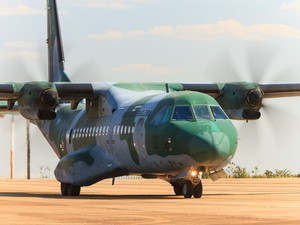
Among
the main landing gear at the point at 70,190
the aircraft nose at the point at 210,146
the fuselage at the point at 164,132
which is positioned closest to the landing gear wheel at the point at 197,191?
the fuselage at the point at 164,132

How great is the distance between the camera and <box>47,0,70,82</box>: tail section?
1610 inches

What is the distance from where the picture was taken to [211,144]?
993 inches

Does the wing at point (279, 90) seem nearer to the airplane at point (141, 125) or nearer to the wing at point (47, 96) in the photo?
the airplane at point (141, 125)

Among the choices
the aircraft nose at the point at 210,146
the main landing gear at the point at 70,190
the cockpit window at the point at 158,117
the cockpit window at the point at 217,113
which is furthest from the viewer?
the main landing gear at the point at 70,190

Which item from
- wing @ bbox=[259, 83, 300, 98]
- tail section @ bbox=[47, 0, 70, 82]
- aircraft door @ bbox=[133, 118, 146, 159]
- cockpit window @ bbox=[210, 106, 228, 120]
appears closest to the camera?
cockpit window @ bbox=[210, 106, 228, 120]

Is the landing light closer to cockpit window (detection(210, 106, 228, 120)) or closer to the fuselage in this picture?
the fuselage

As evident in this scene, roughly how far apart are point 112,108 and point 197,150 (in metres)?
6.85

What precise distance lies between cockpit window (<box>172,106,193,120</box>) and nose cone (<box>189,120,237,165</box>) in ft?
2.19

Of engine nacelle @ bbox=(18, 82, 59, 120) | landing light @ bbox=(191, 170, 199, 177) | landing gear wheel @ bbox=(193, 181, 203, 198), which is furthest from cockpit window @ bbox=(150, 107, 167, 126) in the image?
engine nacelle @ bbox=(18, 82, 59, 120)

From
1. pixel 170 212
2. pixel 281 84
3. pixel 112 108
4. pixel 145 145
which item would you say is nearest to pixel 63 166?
pixel 112 108

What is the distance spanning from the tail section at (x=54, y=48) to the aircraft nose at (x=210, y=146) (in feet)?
52.3

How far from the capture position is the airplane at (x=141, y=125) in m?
25.9

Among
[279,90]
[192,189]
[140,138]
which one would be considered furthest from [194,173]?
[279,90]

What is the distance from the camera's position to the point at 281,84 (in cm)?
3641
